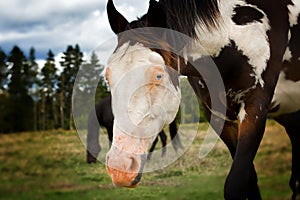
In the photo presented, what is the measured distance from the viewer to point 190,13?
86.4 inches

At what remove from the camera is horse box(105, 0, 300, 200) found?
5.95ft

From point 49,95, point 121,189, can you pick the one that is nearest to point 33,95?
point 49,95

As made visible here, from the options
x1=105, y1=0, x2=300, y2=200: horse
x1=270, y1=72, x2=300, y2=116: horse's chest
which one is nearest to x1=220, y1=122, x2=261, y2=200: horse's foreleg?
x1=105, y1=0, x2=300, y2=200: horse

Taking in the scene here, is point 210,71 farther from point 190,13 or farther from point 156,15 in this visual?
point 156,15

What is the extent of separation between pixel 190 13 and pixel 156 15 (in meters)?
0.30

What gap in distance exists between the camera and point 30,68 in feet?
56.4

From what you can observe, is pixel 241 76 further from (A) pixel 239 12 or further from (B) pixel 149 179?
(B) pixel 149 179

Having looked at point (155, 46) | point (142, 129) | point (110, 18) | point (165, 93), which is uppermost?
point (110, 18)

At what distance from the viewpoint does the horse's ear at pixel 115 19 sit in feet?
6.91

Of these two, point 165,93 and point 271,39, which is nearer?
point 165,93

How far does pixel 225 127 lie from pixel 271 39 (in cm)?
78

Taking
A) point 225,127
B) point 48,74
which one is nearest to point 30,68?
point 48,74

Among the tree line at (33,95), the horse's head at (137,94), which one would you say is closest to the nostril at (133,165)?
the horse's head at (137,94)

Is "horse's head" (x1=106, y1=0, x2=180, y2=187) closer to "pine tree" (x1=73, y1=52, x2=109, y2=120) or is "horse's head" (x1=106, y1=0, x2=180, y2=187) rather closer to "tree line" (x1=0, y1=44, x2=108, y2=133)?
"pine tree" (x1=73, y1=52, x2=109, y2=120)
